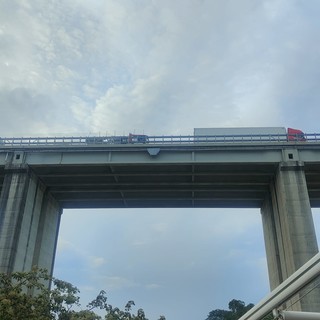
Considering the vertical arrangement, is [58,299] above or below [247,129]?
below

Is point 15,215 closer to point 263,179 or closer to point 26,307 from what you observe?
point 26,307

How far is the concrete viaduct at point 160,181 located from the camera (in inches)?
1328

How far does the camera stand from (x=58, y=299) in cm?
2170

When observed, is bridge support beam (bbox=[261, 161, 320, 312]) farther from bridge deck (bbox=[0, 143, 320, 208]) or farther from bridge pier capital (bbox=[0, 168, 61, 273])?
bridge pier capital (bbox=[0, 168, 61, 273])

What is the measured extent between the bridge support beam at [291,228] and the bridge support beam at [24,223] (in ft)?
74.7

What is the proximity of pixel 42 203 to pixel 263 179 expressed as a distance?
23.4 metres

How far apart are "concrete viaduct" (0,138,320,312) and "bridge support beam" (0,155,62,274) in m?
0.08

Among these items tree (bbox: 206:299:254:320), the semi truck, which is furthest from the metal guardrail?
tree (bbox: 206:299:254:320)

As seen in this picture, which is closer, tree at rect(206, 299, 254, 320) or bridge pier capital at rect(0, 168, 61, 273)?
bridge pier capital at rect(0, 168, 61, 273)

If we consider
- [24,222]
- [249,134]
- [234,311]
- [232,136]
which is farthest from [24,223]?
[234,311]

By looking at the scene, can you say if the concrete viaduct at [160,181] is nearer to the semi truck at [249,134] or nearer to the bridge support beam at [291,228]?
the bridge support beam at [291,228]

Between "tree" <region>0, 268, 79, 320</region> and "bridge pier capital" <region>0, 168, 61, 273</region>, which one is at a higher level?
"bridge pier capital" <region>0, 168, 61, 273</region>

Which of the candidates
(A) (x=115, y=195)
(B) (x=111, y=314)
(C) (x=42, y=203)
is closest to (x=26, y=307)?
(B) (x=111, y=314)

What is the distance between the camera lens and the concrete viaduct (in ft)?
111
